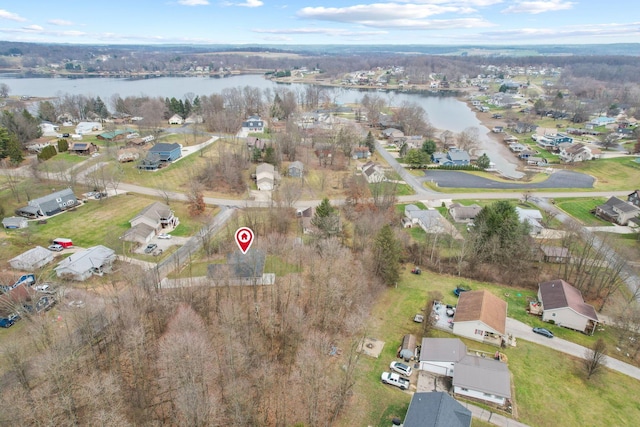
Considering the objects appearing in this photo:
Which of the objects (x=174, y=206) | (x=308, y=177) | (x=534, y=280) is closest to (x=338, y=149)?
(x=308, y=177)

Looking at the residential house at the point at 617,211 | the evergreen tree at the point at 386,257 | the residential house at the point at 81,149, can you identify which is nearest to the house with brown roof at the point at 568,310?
the evergreen tree at the point at 386,257

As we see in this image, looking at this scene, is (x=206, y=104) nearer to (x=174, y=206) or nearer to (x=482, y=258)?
(x=174, y=206)

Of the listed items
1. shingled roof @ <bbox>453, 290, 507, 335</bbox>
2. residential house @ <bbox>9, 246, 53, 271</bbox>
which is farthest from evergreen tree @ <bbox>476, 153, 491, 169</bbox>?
residential house @ <bbox>9, 246, 53, 271</bbox>

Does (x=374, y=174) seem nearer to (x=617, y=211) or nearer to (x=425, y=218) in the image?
(x=425, y=218)

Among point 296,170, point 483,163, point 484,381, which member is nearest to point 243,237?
point 484,381

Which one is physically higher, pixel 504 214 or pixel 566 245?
pixel 504 214

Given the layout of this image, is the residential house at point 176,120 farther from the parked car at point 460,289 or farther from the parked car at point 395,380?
the parked car at point 395,380

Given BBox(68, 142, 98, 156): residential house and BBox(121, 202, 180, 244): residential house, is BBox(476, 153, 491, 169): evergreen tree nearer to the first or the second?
BBox(121, 202, 180, 244): residential house
